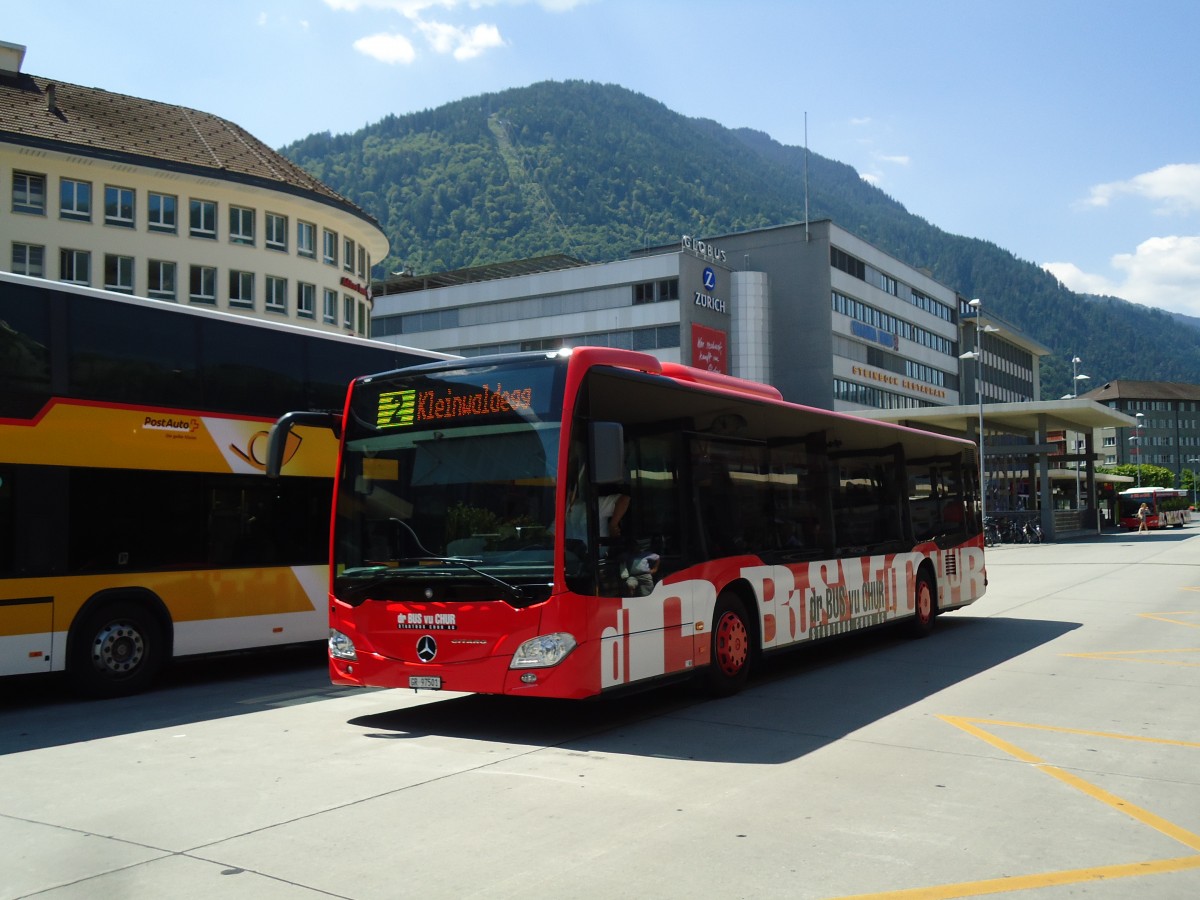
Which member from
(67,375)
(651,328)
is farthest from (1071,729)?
(651,328)

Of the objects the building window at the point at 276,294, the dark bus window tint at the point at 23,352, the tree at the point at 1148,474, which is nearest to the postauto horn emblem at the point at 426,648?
the dark bus window tint at the point at 23,352

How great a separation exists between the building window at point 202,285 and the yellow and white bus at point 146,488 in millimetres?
38186

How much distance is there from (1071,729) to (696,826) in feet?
13.8

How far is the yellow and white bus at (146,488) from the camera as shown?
1023cm

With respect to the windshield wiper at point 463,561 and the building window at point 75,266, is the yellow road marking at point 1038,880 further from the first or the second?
the building window at point 75,266

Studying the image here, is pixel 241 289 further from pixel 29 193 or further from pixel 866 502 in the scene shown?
pixel 866 502

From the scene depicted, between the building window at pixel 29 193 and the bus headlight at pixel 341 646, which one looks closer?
the bus headlight at pixel 341 646

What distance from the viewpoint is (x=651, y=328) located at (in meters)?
73.9

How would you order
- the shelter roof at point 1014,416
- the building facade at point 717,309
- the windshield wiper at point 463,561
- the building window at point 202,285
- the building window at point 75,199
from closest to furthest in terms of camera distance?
the windshield wiper at point 463,561
the building window at point 75,199
the building window at point 202,285
the shelter roof at point 1014,416
the building facade at point 717,309

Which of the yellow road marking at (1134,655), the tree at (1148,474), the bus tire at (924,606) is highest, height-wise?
the tree at (1148,474)

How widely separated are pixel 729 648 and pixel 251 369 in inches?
242

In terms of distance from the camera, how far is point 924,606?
1567 cm

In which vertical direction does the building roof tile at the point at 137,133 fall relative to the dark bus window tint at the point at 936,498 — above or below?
above

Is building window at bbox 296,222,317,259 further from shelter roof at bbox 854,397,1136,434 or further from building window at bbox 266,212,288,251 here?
shelter roof at bbox 854,397,1136,434
